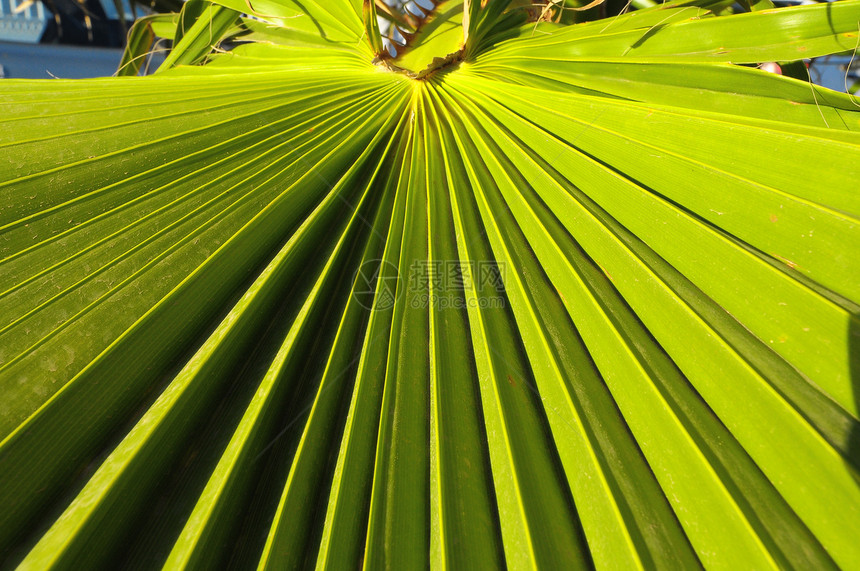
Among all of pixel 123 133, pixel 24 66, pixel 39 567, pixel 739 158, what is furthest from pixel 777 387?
pixel 24 66

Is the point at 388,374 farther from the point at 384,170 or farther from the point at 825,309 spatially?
the point at 825,309

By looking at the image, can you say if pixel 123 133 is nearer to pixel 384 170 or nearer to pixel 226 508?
pixel 384 170

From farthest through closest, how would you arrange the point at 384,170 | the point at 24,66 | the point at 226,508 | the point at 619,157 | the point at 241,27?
the point at 24,66 → the point at 241,27 → the point at 384,170 → the point at 619,157 → the point at 226,508

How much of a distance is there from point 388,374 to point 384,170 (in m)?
0.43

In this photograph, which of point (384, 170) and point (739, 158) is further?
point (384, 170)

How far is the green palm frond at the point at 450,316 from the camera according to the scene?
0.51 metres

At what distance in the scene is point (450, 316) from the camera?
711 mm

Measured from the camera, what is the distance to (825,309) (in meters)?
0.51

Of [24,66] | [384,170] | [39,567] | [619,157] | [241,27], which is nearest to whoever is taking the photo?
[39,567]

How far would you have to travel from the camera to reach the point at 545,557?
0.51 m

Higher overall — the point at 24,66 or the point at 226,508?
the point at 24,66

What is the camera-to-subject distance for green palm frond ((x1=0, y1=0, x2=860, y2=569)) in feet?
1.68

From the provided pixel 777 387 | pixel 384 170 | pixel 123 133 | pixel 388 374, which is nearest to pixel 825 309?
pixel 777 387

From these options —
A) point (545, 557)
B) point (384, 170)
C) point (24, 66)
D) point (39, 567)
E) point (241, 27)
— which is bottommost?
point (545, 557)
